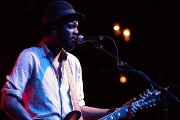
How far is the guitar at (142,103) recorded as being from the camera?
3.47 metres

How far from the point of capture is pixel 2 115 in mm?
4891

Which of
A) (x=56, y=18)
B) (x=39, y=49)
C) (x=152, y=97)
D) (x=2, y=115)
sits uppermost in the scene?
(x=56, y=18)

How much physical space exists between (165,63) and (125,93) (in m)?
1.04

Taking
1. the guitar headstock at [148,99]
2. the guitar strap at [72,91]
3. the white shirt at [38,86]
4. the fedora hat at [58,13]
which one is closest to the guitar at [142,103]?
the guitar headstock at [148,99]

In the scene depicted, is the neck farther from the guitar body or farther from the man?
the guitar body

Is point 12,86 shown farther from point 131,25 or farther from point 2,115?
point 131,25

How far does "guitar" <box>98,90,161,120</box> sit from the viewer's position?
3473 millimetres

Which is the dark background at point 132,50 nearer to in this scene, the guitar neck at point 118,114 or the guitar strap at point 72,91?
the guitar neck at point 118,114

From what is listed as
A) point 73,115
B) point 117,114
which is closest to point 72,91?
point 73,115

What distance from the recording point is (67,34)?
11.2 ft

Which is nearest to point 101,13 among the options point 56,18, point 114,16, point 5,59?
point 114,16

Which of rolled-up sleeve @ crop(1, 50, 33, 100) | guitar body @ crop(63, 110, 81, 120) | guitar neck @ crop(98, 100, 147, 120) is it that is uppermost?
rolled-up sleeve @ crop(1, 50, 33, 100)

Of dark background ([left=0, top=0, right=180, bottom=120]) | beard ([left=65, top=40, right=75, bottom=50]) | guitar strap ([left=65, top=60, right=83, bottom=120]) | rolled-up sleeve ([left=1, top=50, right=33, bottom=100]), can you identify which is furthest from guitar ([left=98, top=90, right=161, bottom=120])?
dark background ([left=0, top=0, right=180, bottom=120])

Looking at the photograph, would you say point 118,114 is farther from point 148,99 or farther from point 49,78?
point 49,78
